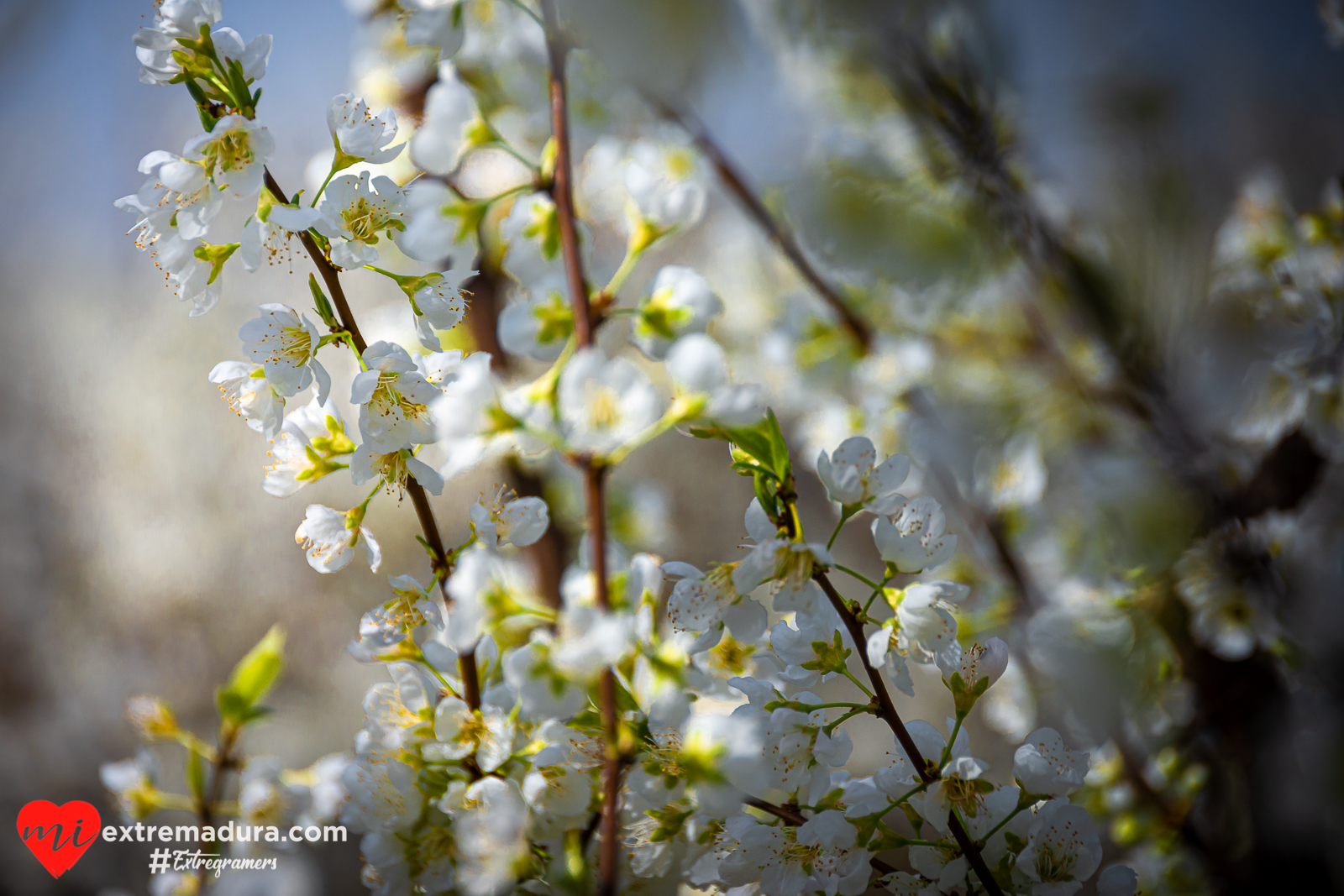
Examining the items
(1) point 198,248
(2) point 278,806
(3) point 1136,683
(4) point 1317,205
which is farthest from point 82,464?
(4) point 1317,205

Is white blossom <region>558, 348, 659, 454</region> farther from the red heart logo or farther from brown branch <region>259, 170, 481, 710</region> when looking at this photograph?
the red heart logo

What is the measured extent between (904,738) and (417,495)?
0.90 feet

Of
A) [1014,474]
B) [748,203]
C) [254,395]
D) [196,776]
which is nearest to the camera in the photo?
[254,395]

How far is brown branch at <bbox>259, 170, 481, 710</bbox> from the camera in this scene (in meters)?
0.32

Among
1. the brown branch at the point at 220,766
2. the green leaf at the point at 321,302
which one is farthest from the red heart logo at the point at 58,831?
the green leaf at the point at 321,302

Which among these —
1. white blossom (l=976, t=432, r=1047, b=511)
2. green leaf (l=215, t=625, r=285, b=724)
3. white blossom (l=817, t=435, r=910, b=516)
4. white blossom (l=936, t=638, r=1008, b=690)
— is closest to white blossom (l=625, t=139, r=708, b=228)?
white blossom (l=817, t=435, r=910, b=516)

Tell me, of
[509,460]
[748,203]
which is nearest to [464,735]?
[509,460]

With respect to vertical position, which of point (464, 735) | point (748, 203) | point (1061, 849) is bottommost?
point (1061, 849)

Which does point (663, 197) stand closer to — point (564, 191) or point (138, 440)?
point (564, 191)

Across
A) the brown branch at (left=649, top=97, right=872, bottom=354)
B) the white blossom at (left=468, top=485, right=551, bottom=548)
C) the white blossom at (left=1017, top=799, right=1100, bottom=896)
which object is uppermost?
the brown branch at (left=649, top=97, right=872, bottom=354)

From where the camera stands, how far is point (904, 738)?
332 mm

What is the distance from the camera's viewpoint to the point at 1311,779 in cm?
38

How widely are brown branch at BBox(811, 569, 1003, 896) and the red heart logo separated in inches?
23.6

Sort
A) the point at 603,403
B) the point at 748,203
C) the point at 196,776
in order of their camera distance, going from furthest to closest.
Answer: the point at 748,203, the point at 196,776, the point at 603,403
